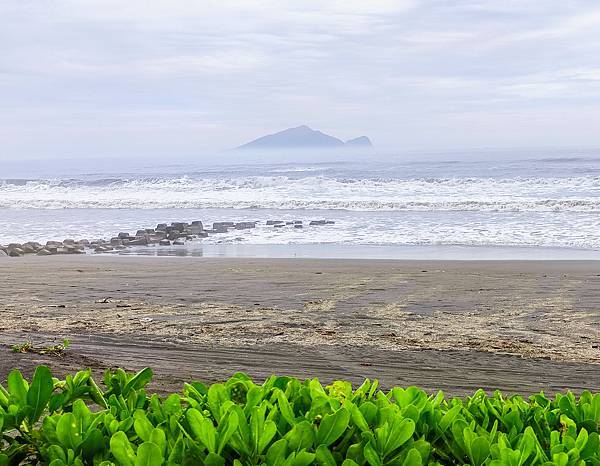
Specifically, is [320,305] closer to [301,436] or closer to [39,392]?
[39,392]

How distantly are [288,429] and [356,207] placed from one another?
23053 millimetres

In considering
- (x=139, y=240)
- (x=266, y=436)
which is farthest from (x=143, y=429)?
(x=139, y=240)

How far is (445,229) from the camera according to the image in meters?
18.5

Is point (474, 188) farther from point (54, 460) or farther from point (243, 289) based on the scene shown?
point (54, 460)

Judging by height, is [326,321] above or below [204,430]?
below

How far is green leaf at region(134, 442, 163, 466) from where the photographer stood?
131 cm

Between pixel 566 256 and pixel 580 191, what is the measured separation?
15.2 meters

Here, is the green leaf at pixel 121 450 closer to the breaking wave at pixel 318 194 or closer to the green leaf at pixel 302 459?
the green leaf at pixel 302 459

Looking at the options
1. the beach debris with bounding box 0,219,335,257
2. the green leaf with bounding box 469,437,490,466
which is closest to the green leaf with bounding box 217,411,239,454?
the green leaf with bounding box 469,437,490,466

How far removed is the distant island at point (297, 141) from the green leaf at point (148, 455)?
326 ft

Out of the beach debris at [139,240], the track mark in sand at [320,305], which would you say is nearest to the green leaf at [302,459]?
the track mark in sand at [320,305]

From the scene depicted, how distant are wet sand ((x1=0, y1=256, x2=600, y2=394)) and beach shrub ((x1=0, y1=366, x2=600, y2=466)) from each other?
10.2 ft

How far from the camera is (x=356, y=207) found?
2447 cm

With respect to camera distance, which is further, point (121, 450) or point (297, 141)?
point (297, 141)
